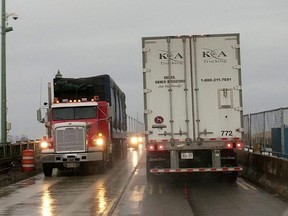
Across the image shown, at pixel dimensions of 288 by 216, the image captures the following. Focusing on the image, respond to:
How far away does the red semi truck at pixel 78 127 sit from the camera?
19.9m

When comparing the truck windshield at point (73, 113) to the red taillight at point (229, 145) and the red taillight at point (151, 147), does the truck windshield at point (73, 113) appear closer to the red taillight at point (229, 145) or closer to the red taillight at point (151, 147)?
the red taillight at point (151, 147)

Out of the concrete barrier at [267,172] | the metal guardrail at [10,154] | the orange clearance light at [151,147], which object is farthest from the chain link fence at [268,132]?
the metal guardrail at [10,154]

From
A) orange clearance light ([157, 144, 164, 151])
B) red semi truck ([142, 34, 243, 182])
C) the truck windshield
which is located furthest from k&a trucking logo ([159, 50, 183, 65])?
the truck windshield

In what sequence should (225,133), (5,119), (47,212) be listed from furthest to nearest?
(5,119)
(225,133)
(47,212)

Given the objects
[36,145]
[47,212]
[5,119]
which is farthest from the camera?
[36,145]

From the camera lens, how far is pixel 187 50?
1452cm

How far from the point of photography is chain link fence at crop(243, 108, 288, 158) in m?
14.7

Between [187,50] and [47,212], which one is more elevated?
[187,50]

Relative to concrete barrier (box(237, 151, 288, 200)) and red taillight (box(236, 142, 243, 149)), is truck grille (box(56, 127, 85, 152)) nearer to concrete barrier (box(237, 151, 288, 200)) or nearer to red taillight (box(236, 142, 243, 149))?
concrete barrier (box(237, 151, 288, 200))

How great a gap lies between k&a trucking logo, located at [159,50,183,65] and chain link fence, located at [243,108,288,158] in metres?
3.51

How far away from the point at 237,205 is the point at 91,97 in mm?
13333

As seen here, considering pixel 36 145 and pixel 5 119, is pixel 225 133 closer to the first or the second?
pixel 5 119

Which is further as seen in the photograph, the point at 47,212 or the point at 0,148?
the point at 0,148

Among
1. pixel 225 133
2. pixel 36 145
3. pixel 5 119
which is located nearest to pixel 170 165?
pixel 225 133
